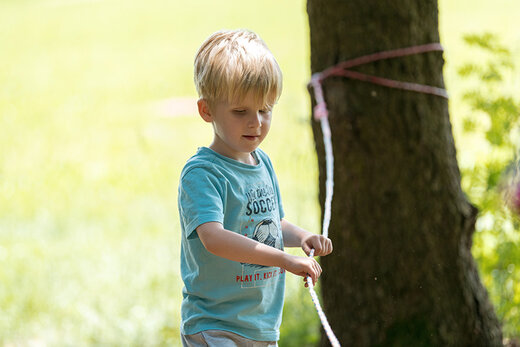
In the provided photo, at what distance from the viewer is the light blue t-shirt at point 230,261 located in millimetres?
1766

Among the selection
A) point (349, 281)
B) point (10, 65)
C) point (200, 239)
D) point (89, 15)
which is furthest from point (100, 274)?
point (89, 15)

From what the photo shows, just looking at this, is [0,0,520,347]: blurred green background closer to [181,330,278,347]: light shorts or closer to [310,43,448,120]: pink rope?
[310,43,448,120]: pink rope

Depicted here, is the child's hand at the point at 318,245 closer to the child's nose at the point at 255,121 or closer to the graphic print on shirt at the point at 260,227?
the graphic print on shirt at the point at 260,227

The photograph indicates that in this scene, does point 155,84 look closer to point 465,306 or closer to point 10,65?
point 10,65

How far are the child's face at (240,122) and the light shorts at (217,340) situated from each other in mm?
481

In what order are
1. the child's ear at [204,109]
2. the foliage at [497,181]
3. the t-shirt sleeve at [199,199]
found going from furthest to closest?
the foliage at [497,181] < the child's ear at [204,109] < the t-shirt sleeve at [199,199]

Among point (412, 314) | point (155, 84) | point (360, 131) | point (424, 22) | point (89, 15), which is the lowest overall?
point (412, 314)

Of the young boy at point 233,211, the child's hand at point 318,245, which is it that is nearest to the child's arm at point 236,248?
the young boy at point 233,211

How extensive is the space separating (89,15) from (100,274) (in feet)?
33.0

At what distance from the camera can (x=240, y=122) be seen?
175 centimetres

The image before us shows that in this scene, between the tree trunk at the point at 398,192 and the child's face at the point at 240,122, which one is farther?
the tree trunk at the point at 398,192

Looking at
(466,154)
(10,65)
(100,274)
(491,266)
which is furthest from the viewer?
(10,65)

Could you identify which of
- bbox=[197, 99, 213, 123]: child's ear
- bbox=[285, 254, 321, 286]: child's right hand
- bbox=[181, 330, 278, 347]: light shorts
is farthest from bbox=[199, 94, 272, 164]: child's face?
bbox=[181, 330, 278, 347]: light shorts

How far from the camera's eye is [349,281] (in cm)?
282
